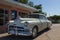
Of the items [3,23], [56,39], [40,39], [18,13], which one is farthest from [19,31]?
[18,13]

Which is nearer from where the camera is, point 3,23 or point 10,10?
point 3,23

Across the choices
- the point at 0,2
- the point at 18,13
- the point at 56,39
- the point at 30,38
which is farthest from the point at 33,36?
the point at 18,13

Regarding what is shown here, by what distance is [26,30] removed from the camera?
9.68 meters

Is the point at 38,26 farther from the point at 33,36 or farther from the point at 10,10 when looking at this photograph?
the point at 10,10

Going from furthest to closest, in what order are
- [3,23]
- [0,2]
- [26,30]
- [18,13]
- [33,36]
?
[18,13] < [3,23] < [0,2] < [33,36] < [26,30]

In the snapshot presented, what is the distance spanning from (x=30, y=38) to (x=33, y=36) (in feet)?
0.85

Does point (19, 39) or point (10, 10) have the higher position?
point (10, 10)

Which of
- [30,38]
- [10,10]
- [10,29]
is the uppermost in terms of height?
[10,10]

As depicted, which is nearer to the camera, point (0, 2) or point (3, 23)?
point (0, 2)

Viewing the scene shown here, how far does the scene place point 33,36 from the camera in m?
10.3

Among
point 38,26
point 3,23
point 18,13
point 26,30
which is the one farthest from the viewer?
point 18,13

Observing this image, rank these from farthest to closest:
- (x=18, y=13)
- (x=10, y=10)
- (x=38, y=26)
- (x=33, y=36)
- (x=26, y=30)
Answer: (x=18, y=13) → (x=10, y=10) → (x=38, y=26) → (x=33, y=36) → (x=26, y=30)

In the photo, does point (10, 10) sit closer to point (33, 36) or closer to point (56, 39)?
point (33, 36)

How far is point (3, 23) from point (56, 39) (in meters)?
6.85
